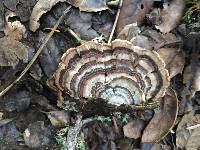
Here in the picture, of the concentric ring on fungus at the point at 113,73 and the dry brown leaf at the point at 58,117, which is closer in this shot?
the concentric ring on fungus at the point at 113,73

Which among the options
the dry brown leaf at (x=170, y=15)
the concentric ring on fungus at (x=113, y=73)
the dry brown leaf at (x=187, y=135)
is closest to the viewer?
the concentric ring on fungus at (x=113, y=73)

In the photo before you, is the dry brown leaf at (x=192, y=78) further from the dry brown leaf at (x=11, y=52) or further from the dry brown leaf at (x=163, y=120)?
the dry brown leaf at (x=11, y=52)

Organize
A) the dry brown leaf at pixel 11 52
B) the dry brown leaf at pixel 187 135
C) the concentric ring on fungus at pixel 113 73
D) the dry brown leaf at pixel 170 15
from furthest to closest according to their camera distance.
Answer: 1. the dry brown leaf at pixel 170 15
2. the dry brown leaf at pixel 187 135
3. the dry brown leaf at pixel 11 52
4. the concentric ring on fungus at pixel 113 73

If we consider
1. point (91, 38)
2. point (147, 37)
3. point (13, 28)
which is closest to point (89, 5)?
point (91, 38)

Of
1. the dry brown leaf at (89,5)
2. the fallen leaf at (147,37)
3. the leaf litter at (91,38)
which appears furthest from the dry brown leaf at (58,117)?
the dry brown leaf at (89,5)

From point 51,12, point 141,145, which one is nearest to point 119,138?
point 141,145

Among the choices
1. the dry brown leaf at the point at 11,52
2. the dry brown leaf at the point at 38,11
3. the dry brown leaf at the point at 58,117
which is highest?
the dry brown leaf at the point at 38,11

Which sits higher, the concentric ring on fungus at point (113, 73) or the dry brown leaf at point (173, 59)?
the dry brown leaf at point (173, 59)

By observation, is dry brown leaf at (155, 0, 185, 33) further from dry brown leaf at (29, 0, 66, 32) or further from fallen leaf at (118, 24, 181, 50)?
dry brown leaf at (29, 0, 66, 32)
